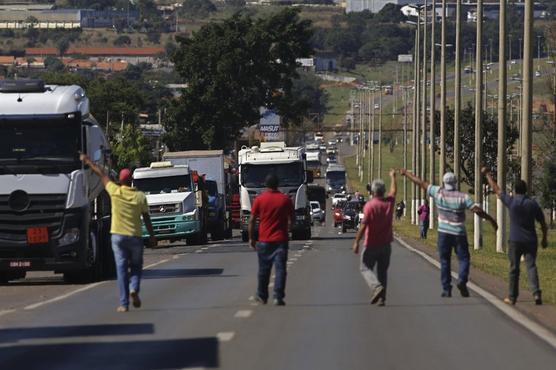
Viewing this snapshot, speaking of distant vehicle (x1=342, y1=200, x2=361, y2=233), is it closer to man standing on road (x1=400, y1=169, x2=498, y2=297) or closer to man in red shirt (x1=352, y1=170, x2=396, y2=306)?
man standing on road (x1=400, y1=169, x2=498, y2=297)

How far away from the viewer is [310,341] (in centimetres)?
2059

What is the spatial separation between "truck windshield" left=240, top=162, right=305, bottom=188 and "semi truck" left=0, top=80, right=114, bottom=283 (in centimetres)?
2555

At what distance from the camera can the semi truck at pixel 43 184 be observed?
33.3 metres

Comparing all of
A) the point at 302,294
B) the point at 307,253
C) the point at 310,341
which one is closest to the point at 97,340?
the point at 310,341

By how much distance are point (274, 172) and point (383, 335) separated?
1511 inches

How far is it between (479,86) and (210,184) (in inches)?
592

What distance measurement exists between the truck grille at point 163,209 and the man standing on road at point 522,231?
33467mm

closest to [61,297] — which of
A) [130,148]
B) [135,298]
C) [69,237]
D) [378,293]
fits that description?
[69,237]

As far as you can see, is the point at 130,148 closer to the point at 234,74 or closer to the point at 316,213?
the point at 316,213

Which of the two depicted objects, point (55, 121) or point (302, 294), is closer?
point (302, 294)

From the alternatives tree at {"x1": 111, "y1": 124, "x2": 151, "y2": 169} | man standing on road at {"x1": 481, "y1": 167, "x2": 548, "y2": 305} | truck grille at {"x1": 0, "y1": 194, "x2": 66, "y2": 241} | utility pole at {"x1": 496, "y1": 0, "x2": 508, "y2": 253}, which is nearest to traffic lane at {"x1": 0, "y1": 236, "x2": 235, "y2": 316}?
truck grille at {"x1": 0, "y1": 194, "x2": 66, "y2": 241}

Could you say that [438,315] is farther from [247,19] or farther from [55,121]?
[247,19]

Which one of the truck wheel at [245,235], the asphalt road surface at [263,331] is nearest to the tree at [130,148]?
the truck wheel at [245,235]

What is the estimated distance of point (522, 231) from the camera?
26.2 metres
